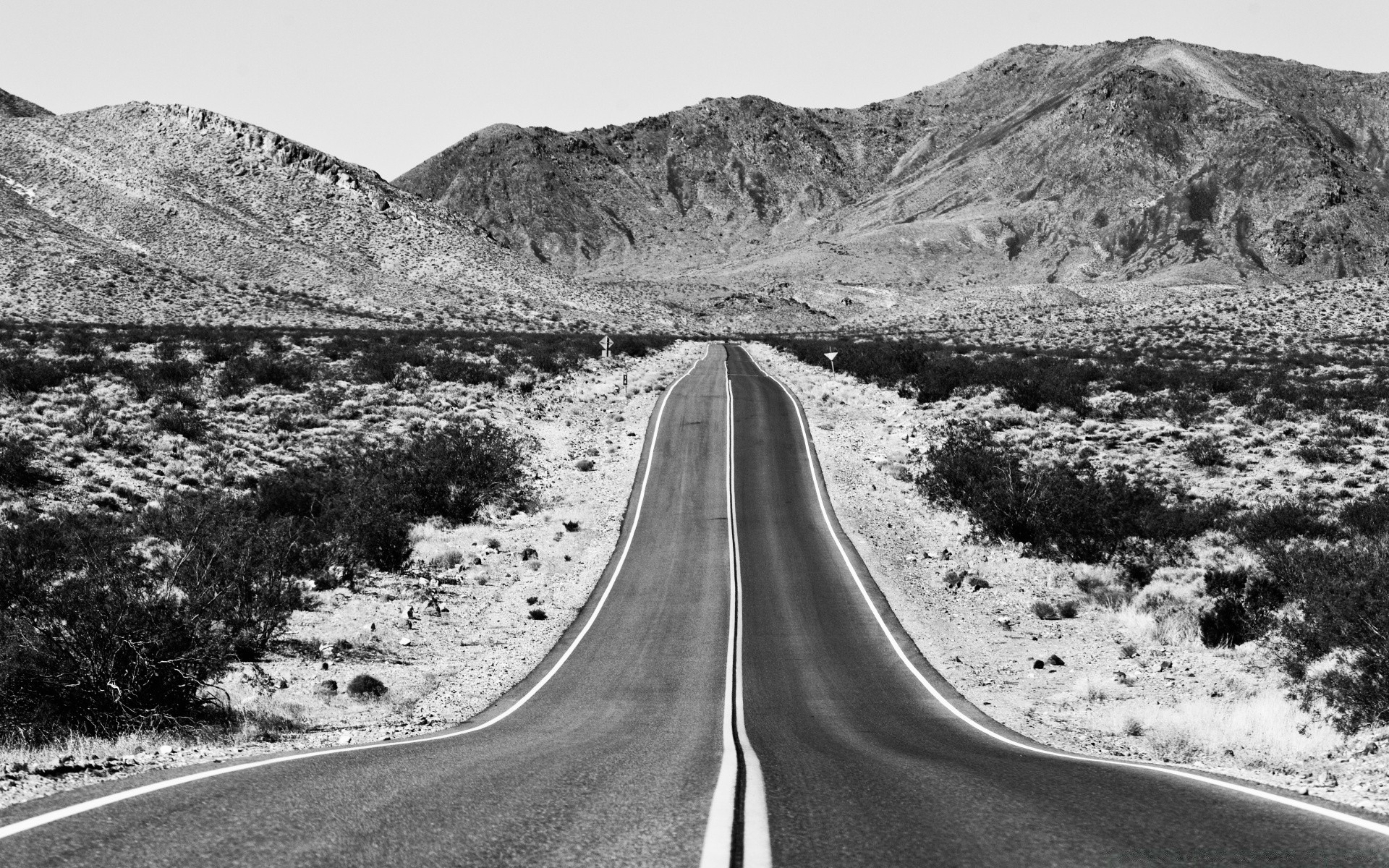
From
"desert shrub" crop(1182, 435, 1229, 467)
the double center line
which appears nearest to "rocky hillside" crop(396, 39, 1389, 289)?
"desert shrub" crop(1182, 435, 1229, 467)

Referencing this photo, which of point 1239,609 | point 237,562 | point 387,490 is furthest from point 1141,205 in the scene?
point 237,562

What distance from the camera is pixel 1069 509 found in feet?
89.8

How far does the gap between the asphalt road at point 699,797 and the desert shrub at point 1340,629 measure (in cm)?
452

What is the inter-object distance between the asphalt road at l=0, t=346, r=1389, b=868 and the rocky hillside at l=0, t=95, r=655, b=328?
81.6m

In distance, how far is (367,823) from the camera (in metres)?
6.46

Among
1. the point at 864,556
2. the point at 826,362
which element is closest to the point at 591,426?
the point at 864,556

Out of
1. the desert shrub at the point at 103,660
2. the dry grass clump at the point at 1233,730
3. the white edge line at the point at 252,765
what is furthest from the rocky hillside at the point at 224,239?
the dry grass clump at the point at 1233,730

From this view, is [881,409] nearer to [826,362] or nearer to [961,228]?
[826,362]

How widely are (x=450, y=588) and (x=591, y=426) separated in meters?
23.7

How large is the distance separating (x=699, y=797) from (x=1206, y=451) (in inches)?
1376

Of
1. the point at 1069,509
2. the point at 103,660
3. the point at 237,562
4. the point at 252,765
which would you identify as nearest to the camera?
the point at 252,765

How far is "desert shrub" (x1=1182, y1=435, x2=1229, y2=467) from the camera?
35875 millimetres

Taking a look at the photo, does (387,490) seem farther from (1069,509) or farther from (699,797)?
(699,797)

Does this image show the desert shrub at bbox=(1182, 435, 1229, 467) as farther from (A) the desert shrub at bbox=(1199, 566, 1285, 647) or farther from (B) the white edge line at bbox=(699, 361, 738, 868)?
(B) the white edge line at bbox=(699, 361, 738, 868)
